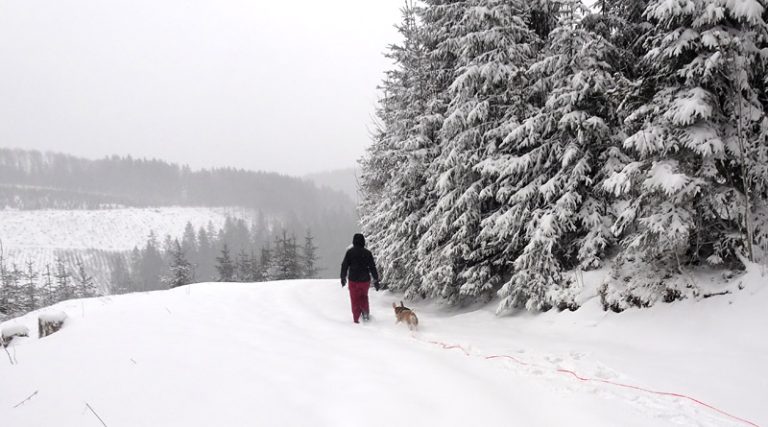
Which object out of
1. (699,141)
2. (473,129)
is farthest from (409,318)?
(699,141)

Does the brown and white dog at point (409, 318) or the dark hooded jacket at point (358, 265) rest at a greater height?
the dark hooded jacket at point (358, 265)

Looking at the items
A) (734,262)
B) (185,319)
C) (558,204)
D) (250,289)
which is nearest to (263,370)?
(185,319)

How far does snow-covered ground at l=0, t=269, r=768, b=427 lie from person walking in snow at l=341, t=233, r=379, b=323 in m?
0.70

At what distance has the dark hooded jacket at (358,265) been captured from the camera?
859cm

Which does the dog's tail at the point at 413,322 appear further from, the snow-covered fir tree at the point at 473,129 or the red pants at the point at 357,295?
the snow-covered fir tree at the point at 473,129

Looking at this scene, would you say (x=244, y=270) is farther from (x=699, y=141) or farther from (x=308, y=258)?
(x=699, y=141)

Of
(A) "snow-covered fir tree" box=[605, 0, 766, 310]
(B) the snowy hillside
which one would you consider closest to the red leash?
(A) "snow-covered fir tree" box=[605, 0, 766, 310]

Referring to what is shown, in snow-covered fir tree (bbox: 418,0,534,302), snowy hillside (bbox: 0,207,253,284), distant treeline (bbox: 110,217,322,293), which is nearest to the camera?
snow-covered fir tree (bbox: 418,0,534,302)

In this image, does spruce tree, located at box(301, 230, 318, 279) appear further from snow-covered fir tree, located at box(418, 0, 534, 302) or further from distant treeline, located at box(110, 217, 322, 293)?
snow-covered fir tree, located at box(418, 0, 534, 302)

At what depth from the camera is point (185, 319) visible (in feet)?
26.4

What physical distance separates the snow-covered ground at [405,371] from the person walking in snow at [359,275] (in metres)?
0.70

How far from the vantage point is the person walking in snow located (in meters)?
8.55

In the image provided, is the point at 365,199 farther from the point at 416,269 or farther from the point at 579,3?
the point at 579,3

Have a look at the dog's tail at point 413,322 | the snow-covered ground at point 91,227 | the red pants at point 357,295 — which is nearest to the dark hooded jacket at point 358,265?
the red pants at point 357,295
